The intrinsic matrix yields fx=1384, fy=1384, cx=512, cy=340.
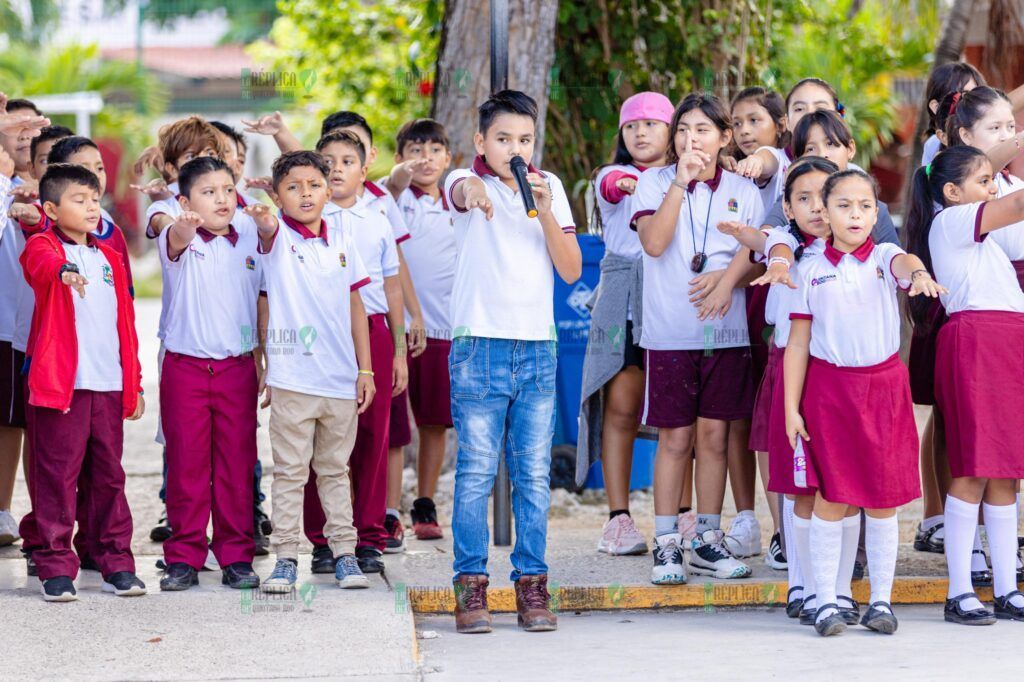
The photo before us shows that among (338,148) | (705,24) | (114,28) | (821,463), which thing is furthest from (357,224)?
(114,28)

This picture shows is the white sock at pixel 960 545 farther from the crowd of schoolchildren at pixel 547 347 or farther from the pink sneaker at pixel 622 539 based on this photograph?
the pink sneaker at pixel 622 539

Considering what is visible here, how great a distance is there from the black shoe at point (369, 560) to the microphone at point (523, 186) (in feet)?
5.14

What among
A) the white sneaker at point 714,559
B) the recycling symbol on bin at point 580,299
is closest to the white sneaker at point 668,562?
the white sneaker at point 714,559

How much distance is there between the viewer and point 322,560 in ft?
17.2

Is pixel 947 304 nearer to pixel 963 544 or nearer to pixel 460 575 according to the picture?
pixel 963 544

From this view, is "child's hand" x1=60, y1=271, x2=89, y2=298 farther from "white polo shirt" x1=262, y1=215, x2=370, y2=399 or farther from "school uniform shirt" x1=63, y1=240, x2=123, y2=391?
"white polo shirt" x1=262, y1=215, x2=370, y2=399

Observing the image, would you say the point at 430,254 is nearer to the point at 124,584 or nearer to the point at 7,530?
the point at 124,584

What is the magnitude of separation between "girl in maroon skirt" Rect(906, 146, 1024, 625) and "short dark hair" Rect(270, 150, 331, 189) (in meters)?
2.19

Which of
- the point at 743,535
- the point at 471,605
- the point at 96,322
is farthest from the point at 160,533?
the point at 743,535

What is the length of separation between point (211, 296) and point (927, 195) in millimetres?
2611

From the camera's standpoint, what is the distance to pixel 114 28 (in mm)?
17906

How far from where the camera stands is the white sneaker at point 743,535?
→ 5469 millimetres

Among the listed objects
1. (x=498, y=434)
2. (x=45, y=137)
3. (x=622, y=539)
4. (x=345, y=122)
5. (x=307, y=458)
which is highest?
(x=345, y=122)

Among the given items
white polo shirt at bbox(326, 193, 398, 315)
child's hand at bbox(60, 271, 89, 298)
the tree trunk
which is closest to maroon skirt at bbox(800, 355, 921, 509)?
white polo shirt at bbox(326, 193, 398, 315)
